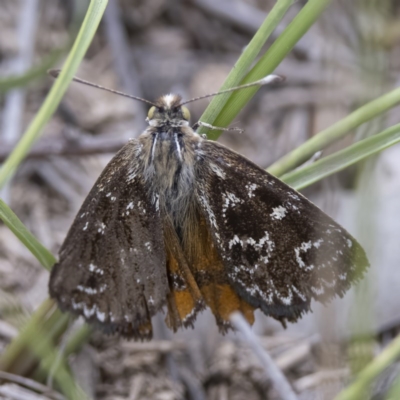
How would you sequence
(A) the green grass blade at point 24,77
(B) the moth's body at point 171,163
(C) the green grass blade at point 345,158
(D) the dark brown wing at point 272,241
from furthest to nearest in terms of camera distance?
(A) the green grass blade at point 24,77 → (B) the moth's body at point 171,163 → (D) the dark brown wing at point 272,241 → (C) the green grass blade at point 345,158

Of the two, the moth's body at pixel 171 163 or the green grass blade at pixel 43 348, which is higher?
the moth's body at pixel 171 163

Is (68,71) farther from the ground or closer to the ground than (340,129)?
farther from the ground

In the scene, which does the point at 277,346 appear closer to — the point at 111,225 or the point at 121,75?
the point at 111,225

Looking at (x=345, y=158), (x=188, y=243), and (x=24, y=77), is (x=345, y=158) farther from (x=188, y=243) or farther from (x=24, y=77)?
(x=24, y=77)

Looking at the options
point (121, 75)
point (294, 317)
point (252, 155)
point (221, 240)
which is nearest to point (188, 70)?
point (121, 75)

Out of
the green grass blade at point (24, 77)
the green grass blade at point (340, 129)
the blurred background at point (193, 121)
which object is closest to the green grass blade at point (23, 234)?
the blurred background at point (193, 121)

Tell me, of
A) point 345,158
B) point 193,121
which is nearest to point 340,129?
point 345,158

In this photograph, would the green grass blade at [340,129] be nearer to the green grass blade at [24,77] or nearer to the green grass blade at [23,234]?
the green grass blade at [23,234]
